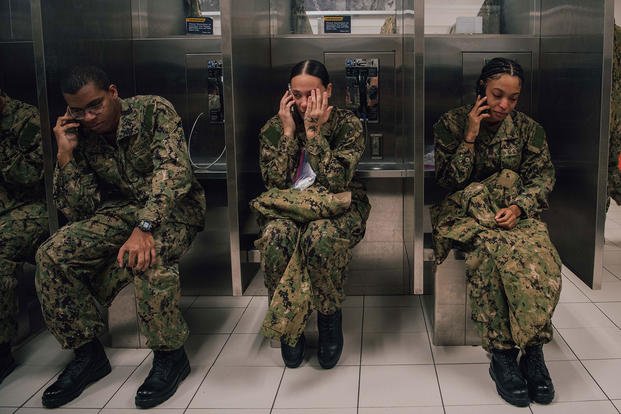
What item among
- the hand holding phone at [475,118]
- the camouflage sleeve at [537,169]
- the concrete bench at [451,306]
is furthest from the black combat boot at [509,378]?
the hand holding phone at [475,118]

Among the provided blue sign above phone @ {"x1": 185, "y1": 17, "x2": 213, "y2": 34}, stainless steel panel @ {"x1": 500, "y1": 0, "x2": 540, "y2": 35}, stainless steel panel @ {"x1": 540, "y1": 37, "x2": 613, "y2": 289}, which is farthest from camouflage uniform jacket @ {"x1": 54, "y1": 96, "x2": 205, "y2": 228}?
stainless steel panel @ {"x1": 500, "y1": 0, "x2": 540, "y2": 35}

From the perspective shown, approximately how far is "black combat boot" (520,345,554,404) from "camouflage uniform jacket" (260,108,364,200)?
995 mm

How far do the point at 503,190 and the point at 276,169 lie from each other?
0.97 metres

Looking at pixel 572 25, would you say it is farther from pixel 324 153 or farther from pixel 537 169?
pixel 324 153

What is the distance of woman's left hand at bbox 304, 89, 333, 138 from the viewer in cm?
263

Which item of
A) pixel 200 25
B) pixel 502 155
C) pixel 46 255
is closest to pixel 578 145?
pixel 502 155

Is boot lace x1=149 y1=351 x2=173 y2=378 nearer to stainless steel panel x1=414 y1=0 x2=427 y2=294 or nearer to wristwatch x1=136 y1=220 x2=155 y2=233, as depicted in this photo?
wristwatch x1=136 y1=220 x2=155 y2=233

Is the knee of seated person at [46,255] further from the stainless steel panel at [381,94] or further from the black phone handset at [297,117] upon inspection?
the stainless steel panel at [381,94]

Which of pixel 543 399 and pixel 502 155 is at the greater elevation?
pixel 502 155

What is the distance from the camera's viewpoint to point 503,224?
243 cm

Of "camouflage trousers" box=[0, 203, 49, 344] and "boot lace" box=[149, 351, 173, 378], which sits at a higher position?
"camouflage trousers" box=[0, 203, 49, 344]

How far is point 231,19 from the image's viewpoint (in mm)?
2576

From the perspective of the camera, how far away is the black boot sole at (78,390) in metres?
2.30

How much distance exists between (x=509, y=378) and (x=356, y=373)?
606 millimetres
